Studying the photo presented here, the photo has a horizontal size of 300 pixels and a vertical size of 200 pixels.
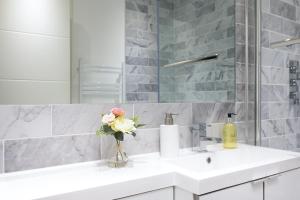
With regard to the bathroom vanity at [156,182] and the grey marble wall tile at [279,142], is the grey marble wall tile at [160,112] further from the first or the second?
the grey marble wall tile at [279,142]

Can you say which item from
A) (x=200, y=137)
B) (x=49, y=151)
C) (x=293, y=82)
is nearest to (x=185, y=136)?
(x=200, y=137)

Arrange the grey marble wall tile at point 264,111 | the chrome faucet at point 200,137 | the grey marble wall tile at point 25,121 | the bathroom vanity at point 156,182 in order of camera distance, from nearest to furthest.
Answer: the bathroom vanity at point 156,182
the grey marble wall tile at point 25,121
the chrome faucet at point 200,137
the grey marble wall tile at point 264,111

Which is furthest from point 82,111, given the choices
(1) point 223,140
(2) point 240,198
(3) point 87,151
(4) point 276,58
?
(4) point 276,58

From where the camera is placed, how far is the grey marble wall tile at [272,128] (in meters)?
1.67

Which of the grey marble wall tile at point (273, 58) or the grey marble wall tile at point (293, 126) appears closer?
the grey marble wall tile at point (273, 58)

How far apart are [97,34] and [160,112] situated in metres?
0.48

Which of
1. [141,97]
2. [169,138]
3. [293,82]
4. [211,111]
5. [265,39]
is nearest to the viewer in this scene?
[169,138]

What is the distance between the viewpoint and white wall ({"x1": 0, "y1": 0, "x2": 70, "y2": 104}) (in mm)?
959

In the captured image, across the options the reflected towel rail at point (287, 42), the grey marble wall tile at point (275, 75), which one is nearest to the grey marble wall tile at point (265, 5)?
the reflected towel rail at point (287, 42)

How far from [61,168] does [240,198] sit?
2.18 feet

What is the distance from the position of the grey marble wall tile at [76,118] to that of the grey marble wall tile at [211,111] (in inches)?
19.9

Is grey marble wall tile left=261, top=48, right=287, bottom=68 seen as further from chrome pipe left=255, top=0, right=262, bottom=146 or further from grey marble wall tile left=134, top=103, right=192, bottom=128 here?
grey marble wall tile left=134, top=103, right=192, bottom=128

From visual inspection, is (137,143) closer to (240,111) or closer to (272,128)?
(240,111)

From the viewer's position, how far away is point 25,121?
3.05 feet
